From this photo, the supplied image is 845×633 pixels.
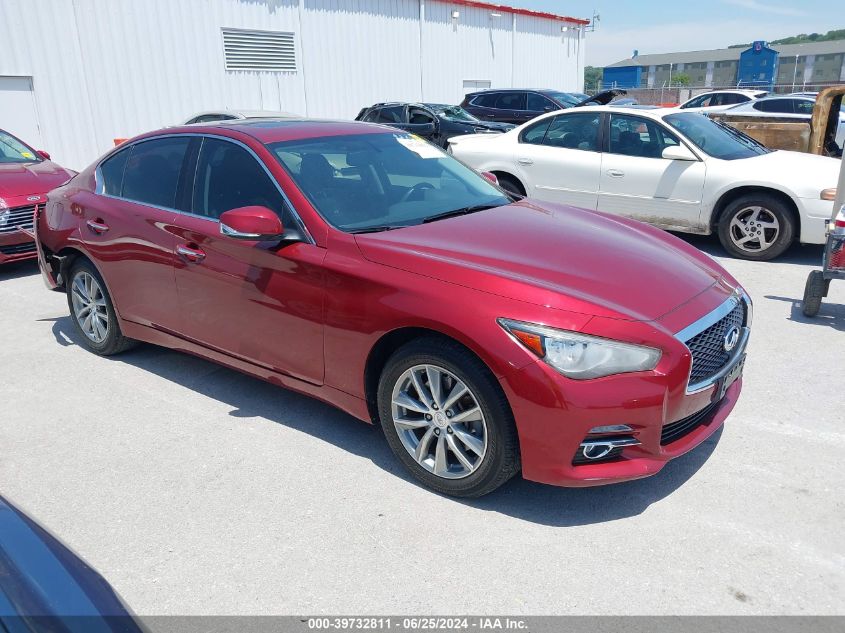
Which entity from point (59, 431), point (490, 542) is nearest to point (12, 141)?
point (59, 431)

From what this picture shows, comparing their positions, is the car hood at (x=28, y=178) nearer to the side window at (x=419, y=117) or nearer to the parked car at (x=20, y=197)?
the parked car at (x=20, y=197)

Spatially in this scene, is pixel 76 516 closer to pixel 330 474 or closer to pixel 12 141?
pixel 330 474

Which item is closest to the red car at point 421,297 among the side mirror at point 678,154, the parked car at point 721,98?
the side mirror at point 678,154

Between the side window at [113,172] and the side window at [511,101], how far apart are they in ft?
48.7

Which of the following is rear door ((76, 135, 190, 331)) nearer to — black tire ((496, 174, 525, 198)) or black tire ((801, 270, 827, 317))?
black tire ((801, 270, 827, 317))

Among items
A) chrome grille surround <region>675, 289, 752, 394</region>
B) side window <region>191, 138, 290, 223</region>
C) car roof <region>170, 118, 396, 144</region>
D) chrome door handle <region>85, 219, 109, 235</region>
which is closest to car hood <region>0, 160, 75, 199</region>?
chrome door handle <region>85, 219, 109, 235</region>

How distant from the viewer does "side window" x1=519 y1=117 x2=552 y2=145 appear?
9055 millimetres

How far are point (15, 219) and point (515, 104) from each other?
13599 mm

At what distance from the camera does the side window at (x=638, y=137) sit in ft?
27.0

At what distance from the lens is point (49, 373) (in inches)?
204

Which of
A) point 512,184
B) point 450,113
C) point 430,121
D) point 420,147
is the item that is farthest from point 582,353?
point 450,113

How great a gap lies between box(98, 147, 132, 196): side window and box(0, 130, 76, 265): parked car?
2666 mm

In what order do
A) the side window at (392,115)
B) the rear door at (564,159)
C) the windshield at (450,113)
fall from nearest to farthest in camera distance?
the rear door at (564,159)
the side window at (392,115)
the windshield at (450,113)

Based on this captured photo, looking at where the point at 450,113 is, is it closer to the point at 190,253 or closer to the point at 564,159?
the point at 564,159
